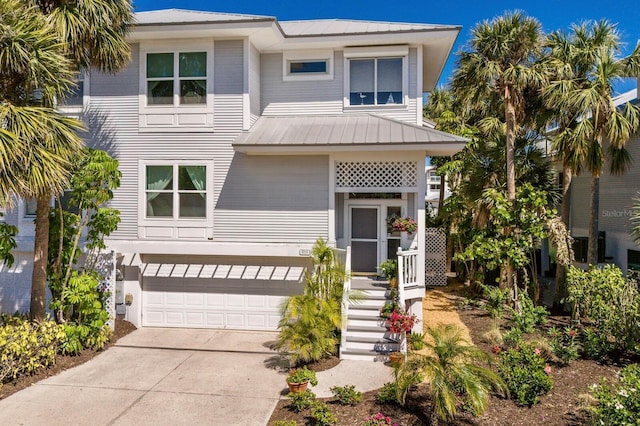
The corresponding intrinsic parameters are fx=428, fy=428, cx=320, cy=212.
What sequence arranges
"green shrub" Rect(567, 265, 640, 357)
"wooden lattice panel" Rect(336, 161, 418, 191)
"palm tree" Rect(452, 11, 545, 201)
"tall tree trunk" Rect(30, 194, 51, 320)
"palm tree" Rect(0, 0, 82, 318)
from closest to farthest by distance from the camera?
"palm tree" Rect(0, 0, 82, 318)
"green shrub" Rect(567, 265, 640, 357)
"tall tree trunk" Rect(30, 194, 51, 320)
"wooden lattice panel" Rect(336, 161, 418, 191)
"palm tree" Rect(452, 11, 545, 201)

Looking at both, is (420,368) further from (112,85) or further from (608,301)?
(112,85)

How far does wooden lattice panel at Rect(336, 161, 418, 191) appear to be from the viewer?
11406 millimetres

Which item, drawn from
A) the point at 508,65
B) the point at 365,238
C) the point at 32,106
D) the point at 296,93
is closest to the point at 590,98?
the point at 508,65

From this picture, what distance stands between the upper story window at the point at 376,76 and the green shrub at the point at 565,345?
7261 mm

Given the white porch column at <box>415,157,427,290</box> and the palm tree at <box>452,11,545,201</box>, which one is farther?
the palm tree at <box>452,11,545,201</box>

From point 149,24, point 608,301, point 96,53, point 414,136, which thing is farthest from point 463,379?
point 149,24

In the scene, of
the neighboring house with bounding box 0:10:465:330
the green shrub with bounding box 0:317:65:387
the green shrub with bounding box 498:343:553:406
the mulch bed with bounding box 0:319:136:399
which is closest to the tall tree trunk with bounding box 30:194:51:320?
the green shrub with bounding box 0:317:65:387

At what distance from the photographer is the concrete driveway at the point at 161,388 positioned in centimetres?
706

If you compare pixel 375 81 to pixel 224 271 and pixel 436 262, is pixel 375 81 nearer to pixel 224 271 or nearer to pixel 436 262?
pixel 224 271

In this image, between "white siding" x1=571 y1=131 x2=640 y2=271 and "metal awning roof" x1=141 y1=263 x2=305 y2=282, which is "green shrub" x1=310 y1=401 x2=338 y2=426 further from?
"white siding" x1=571 y1=131 x2=640 y2=271

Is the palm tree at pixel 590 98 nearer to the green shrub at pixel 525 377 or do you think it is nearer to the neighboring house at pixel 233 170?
the neighboring house at pixel 233 170

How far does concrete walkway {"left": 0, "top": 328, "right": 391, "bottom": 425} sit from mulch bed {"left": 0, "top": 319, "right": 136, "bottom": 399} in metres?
0.17

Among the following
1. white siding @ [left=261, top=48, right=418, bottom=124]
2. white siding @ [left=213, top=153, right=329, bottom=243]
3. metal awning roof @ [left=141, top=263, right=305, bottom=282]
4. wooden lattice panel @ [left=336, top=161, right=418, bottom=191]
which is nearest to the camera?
wooden lattice panel @ [left=336, top=161, right=418, bottom=191]

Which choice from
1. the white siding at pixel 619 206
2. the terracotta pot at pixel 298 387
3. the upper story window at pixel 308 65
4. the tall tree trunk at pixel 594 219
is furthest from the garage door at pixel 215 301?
the white siding at pixel 619 206
